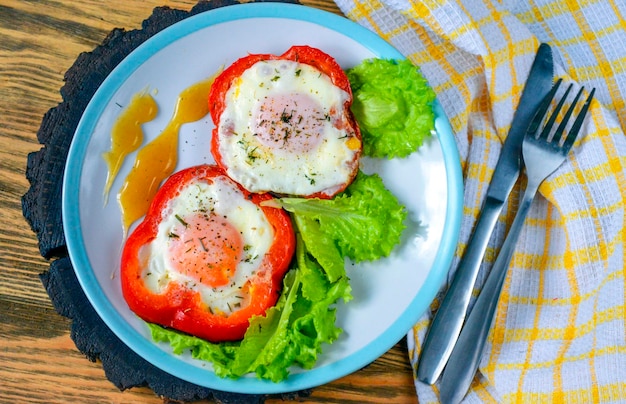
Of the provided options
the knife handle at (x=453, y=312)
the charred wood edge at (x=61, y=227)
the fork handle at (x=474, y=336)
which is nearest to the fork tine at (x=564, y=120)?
the fork handle at (x=474, y=336)

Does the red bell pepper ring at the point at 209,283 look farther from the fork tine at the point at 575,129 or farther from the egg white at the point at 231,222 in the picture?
the fork tine at the point at 575,129

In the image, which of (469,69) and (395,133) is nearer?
(395,133)

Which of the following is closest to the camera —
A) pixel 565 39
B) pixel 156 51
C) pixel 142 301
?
pixel 142 301

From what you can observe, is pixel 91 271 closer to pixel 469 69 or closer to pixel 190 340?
pixel 190 340

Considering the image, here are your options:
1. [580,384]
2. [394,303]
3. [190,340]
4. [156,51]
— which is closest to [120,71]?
[156,51]

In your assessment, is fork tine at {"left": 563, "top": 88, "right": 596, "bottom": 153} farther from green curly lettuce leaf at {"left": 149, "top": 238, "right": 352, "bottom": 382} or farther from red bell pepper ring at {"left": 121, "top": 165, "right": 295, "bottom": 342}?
red bell pepper ring at {"left": 121, "top": 165, "right": 295, "bottom": 342}
